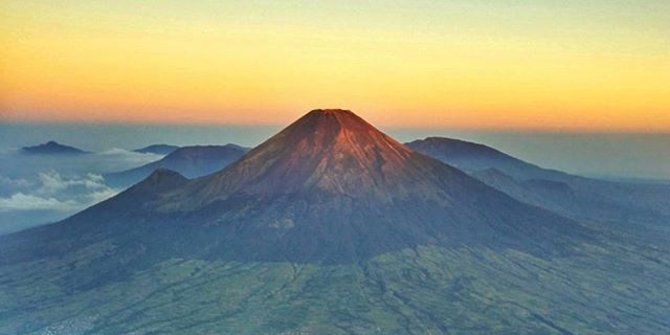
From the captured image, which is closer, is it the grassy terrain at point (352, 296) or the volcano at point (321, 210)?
the grassy terrain at point (352, 296)

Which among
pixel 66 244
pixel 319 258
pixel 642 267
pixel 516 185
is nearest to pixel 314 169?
pixel 319 258

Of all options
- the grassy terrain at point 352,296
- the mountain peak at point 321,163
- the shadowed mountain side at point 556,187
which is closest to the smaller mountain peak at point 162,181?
the mountain peak at point 321,163

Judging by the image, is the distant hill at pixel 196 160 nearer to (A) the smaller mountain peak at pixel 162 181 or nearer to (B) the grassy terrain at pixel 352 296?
(A) the smaller mountain peak at pixel 162 181

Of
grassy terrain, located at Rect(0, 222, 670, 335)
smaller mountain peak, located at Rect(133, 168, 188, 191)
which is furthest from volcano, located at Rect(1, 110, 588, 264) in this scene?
grassy terrain, located at Rect(0, 222, 670, 335)

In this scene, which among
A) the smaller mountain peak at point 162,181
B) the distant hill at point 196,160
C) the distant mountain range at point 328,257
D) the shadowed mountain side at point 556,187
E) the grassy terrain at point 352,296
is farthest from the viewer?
the shadowed mountain side at point 556,187

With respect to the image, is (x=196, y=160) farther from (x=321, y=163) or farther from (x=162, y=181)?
(x=321, y=163)

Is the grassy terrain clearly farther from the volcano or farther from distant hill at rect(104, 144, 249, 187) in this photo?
distant hill at rect(104, 144, 249, 187)
